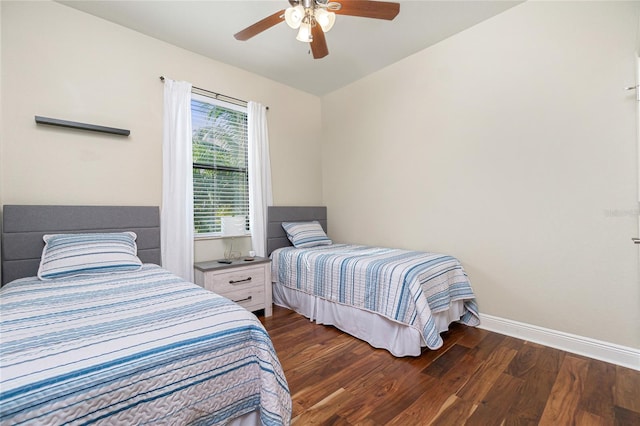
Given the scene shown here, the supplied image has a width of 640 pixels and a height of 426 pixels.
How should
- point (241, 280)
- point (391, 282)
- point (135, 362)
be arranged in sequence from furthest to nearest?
point (241, 280), point (391, 282), point (135, 362)

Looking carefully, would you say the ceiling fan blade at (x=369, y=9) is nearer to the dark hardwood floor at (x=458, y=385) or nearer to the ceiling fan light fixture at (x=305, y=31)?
the ceiling fan light fixture at (x=305, y=31)

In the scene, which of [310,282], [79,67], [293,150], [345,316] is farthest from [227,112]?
[345,316]

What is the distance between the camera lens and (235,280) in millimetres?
2801

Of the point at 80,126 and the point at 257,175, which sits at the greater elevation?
the point at 80,126

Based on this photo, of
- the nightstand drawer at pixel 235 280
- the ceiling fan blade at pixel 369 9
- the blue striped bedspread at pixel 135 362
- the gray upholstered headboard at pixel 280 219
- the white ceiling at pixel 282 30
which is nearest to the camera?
the blue striped bedspread at pixel 135 362

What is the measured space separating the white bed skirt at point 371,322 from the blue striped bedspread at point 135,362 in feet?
4.07

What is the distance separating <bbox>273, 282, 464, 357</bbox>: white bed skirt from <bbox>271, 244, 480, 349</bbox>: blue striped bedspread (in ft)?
0.22

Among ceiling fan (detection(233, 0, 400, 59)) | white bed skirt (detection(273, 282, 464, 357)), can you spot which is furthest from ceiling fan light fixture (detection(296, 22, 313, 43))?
white bed skirt (detection(273, 282, 464, 357))

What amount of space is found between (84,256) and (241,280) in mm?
1271

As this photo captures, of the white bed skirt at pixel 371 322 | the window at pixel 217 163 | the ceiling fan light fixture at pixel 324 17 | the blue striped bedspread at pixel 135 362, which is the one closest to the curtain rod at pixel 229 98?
the window at pixel 217 163

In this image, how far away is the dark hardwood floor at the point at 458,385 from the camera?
1521 mm

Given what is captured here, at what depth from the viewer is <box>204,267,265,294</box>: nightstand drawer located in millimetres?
2684

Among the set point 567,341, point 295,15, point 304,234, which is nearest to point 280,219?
point 304,234

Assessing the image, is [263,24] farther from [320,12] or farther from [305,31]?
[320,12]
